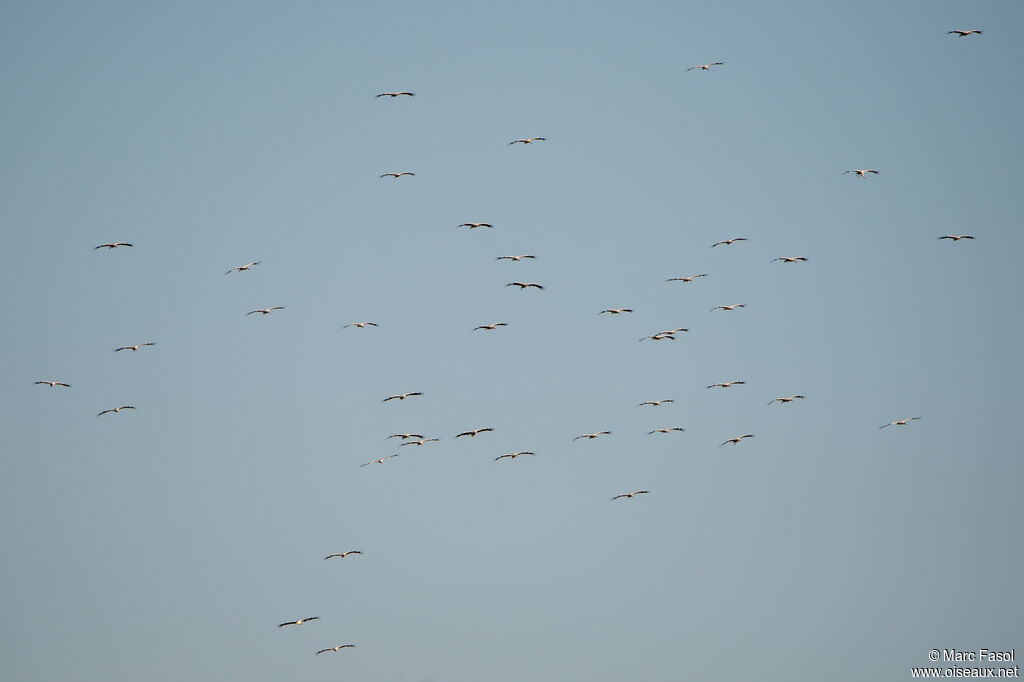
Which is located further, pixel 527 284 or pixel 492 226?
pixel 492 226

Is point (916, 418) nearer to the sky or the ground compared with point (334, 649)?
nearer to the sky

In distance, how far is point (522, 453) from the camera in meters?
154

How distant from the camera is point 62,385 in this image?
153 m

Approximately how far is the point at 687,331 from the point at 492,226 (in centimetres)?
2068

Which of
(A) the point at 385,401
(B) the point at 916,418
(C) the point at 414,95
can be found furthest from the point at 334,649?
(B) the point at 916,418

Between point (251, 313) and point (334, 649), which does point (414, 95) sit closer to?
point (251, 313)

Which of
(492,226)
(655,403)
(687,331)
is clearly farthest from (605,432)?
(492,226)

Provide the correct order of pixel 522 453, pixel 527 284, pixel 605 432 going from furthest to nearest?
pixel 605 432 < pixel 522 453 < pixel 527 284

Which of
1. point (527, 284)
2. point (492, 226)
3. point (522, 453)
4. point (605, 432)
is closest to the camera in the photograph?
point (527, 284)

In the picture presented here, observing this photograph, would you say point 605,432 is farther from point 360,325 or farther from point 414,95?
point 414,95

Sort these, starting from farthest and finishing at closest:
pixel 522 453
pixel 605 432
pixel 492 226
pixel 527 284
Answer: pixel 605 432 → pixel 522 453 → pixel 492 226 → pixel 527 284

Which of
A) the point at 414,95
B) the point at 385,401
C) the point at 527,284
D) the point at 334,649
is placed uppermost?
the point at 414,95

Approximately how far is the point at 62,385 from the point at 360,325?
27.9 m

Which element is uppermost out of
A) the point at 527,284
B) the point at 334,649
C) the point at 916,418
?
the point at 527,284
